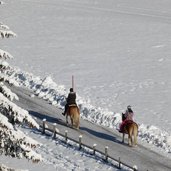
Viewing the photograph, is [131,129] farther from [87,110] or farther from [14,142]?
[14,142]

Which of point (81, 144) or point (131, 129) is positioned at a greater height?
point (131, 129)

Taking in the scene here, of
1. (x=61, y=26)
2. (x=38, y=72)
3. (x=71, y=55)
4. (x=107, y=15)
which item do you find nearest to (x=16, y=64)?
(x=38, y=72)

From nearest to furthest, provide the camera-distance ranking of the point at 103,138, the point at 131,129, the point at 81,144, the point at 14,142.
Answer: the point at 14,142 → the point at 131,129 → the point at 81,144 → the point at 103,138

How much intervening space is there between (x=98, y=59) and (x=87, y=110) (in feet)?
59.5

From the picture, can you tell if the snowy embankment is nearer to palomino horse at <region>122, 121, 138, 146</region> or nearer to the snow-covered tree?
palomino horse at <region>122, 121, 138, 146</region>

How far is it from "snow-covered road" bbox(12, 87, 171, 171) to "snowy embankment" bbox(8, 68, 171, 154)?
0.91 meters

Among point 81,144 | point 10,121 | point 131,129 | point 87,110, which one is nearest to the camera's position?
point 10,121

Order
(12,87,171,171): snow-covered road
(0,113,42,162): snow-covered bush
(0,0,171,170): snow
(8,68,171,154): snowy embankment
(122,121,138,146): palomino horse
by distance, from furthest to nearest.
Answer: (0,0,171,170): snow
(8,68,171,154): snowy embankment
(122,121,138,146): palomino horse
(12,87,171,171): snow-covered road
(0,113,42,162): snow-covered bush

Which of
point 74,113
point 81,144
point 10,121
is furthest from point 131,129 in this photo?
point 10,121

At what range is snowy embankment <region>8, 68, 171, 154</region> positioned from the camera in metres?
30.2

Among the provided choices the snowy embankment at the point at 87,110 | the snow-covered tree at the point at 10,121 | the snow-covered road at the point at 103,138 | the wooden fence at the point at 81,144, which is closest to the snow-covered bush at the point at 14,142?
the snow-covered tree at the point at 10,121

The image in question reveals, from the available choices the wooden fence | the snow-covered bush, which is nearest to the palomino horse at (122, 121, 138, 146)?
the wooden fence

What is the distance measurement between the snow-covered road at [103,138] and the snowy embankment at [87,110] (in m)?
0.91

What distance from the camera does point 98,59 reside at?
52.8 meters
